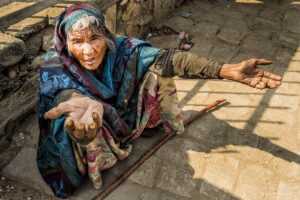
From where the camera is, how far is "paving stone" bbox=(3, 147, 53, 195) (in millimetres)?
2799

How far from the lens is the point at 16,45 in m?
2.83

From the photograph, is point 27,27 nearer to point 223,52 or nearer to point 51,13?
point 51,13

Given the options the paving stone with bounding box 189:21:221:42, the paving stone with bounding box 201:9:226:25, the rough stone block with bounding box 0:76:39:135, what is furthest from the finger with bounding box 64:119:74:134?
the paving stone with bounding box 201:9:226:25

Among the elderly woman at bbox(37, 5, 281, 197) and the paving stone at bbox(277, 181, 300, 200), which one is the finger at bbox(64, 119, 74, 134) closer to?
the elderly woman at bbox(37, 5, 281, 197)

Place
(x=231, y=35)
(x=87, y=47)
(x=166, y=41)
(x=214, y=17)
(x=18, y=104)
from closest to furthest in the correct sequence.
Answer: (x=87, y=47) → (x=18, y=104) → (x=166, y=41) → (x=231, y=35) → (x=214, y=17)

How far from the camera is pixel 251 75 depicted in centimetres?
226

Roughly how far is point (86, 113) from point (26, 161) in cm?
112

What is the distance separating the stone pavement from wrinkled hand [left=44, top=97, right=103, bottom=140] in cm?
84

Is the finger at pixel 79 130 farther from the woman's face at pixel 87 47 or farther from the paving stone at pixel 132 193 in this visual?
the paving stone at pixel 132 193

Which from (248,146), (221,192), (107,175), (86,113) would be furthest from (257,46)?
(86,113)

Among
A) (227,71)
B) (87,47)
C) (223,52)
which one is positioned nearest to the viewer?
(227,71)

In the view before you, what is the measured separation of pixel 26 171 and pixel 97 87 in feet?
3.20

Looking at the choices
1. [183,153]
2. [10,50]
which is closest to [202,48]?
[183,153]

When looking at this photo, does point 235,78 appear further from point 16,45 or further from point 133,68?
point 16,45
